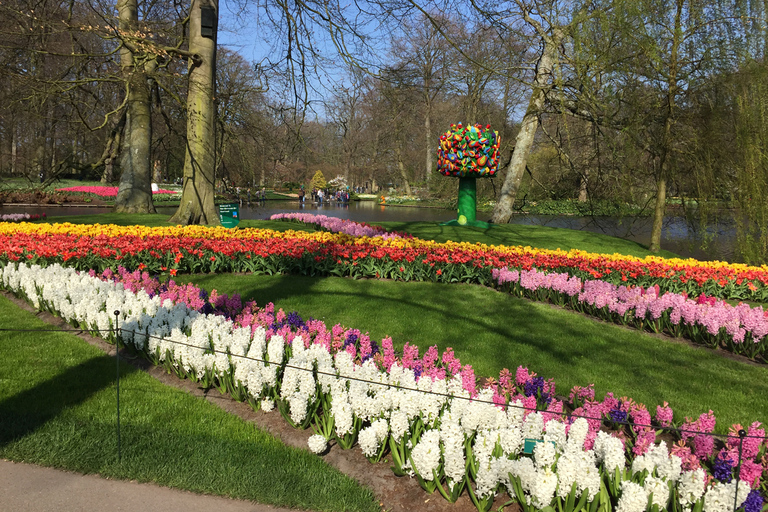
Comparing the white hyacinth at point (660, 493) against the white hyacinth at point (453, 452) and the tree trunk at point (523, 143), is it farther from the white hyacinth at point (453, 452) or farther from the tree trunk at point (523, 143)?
the tree trunk at point (523, 143)

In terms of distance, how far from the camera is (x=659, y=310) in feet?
19.1


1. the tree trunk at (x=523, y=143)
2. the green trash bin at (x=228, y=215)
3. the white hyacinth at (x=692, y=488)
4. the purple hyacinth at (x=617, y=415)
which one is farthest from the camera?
the tree trunk at (x=523, y=143)

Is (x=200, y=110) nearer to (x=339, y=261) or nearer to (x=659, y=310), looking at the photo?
(x=339, y=261)

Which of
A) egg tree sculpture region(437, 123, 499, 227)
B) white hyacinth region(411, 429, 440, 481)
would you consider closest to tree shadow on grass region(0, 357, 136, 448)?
white hyacinth region(411, 429, 440, 481)

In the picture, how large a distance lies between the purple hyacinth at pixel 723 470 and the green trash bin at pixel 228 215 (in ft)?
33.2

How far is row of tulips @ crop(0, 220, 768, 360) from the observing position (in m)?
6.21

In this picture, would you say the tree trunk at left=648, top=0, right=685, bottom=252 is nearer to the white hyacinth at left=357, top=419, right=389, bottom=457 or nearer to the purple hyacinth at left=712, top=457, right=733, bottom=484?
the purple hyacinth at left=712, top=457, right=733, bottom=484

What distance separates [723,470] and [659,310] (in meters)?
3.59

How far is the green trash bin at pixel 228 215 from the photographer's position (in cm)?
1122

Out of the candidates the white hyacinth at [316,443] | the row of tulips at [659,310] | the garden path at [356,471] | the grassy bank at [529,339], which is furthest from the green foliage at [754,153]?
the white hyacinth at [316,443]

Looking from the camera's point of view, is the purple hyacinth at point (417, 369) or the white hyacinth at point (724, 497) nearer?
the white hyacinth at point (724, 497)

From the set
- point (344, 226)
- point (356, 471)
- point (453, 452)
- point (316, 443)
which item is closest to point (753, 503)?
point (453, 452)

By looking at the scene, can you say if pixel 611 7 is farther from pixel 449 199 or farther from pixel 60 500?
pixel 449 199

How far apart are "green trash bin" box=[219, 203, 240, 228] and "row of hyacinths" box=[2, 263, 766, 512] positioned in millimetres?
6494
